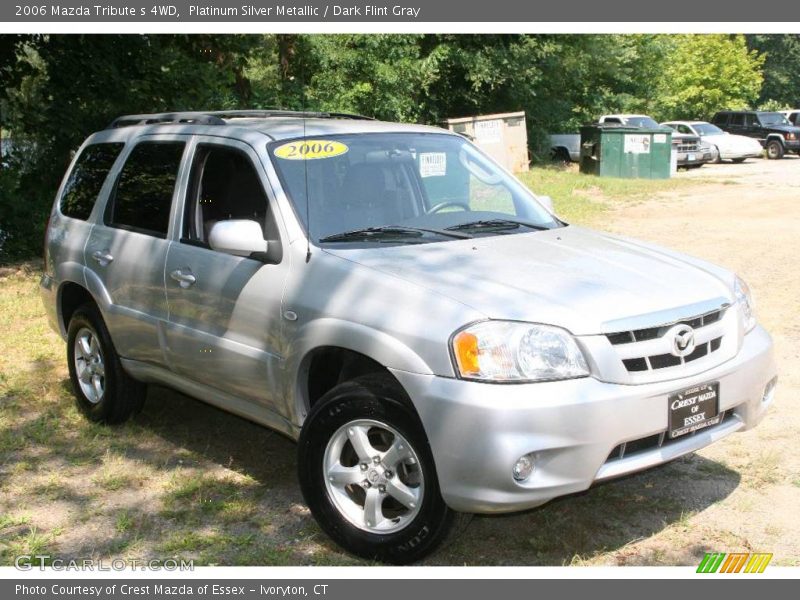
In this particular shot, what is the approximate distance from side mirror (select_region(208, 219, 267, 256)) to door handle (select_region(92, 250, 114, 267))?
1430mm

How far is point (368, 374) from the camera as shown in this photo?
13.3ft

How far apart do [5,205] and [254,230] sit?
10.6 m

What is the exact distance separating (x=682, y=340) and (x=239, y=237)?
1983mm

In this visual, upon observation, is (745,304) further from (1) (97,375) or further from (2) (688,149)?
(2) (688,149)

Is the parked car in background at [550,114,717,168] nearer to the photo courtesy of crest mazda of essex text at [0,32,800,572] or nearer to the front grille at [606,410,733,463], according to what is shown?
the photo courtesy of crest mazda of essex text at [0,32,800,572]

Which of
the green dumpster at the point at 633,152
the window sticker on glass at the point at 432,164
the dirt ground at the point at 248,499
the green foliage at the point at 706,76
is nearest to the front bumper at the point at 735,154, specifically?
the green dumpster at the point at 633,152

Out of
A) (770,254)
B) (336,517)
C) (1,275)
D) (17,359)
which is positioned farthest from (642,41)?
(336,517)

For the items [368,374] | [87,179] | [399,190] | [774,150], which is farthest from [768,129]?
[368,374]

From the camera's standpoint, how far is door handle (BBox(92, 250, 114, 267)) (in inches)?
220

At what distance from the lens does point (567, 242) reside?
15.5 feet

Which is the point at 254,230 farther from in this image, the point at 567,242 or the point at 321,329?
the point at 567,242

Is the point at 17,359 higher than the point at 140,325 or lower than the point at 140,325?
lower

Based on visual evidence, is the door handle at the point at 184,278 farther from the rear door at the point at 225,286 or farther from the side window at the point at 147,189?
the side window at the point at 147,189

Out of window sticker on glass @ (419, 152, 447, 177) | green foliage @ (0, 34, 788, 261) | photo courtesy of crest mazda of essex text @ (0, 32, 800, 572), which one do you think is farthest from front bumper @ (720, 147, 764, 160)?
window sticker on glass @ (419, 152, 447, 177)
